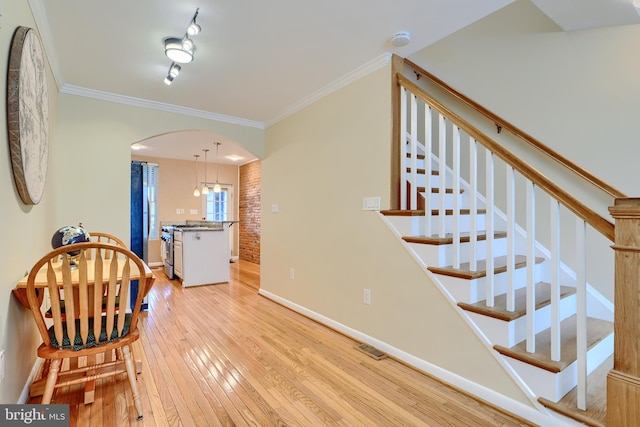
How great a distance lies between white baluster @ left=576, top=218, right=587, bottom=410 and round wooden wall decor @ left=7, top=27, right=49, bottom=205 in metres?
2.73

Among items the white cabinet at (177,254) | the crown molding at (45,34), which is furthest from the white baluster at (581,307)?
the white cabinet at (177,254)

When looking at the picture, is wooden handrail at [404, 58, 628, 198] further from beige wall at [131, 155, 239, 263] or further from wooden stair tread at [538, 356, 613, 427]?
beige wall at [131, 155, 239, 263]

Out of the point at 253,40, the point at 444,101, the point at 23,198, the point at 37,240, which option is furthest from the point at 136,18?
the point at 444,101

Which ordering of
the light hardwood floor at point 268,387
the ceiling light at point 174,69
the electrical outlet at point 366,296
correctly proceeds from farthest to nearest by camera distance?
the electrical outlet at point 366,296 < the ceiling light at point 174,69 < the light hardwood floor at point 268,387

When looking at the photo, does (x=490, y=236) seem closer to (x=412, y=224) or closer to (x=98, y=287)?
(x=412, y=224)

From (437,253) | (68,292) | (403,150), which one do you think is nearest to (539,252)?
(437,253)

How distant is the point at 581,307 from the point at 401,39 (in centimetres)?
199

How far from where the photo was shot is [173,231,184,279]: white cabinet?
16.0ft

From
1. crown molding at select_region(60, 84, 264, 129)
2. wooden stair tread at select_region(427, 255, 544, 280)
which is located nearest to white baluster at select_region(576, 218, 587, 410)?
wooden stair tread at select_region(427, 255, 544, 280)

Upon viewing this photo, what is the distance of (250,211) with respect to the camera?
7.48 meters

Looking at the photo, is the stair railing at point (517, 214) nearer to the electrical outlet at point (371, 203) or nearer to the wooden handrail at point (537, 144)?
the wooden handrail at point (537, 144)

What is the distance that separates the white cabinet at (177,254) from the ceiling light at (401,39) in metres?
4.04

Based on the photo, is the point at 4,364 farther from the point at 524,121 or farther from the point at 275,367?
the point at 524,121

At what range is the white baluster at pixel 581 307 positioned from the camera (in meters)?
1.47
